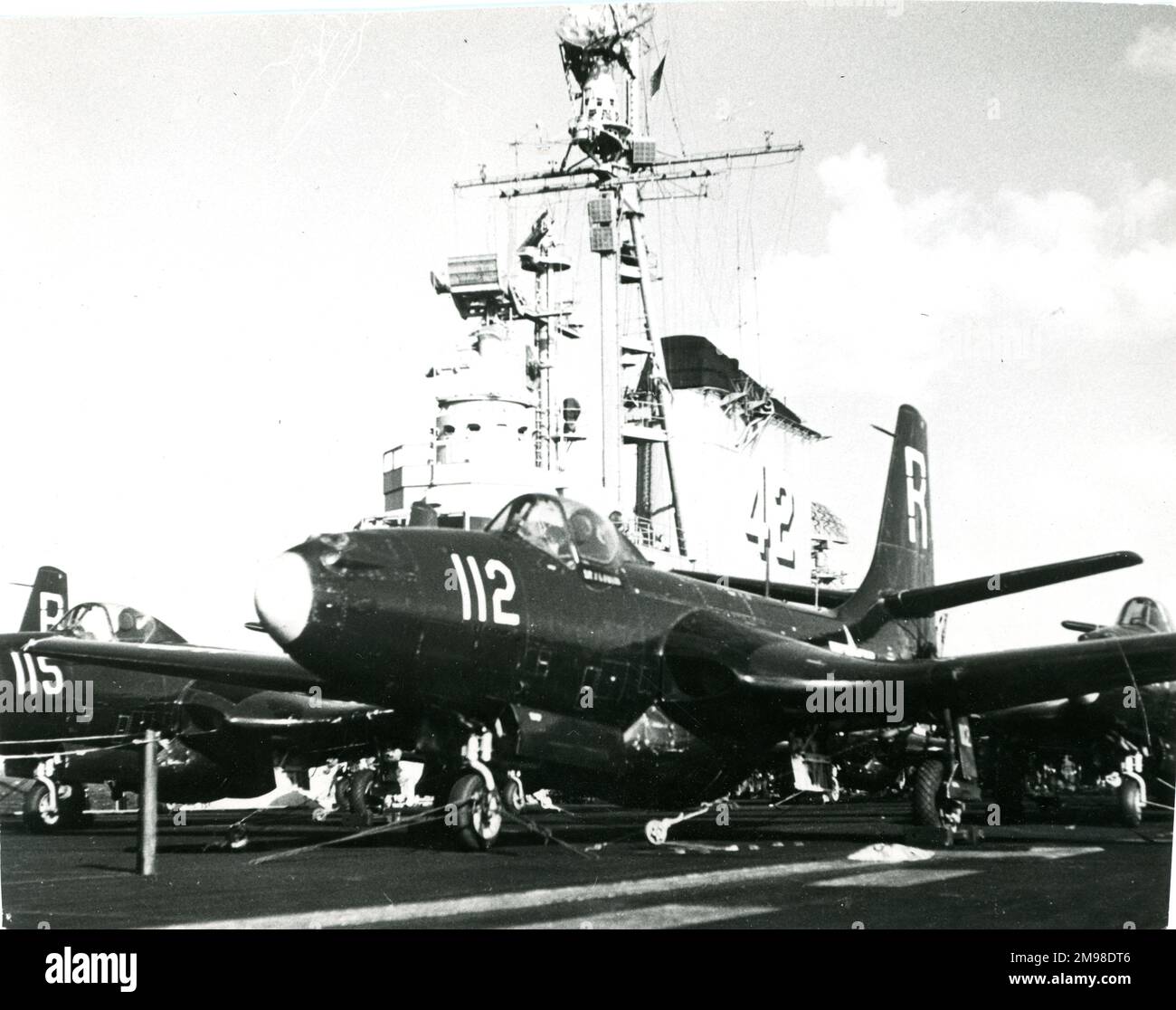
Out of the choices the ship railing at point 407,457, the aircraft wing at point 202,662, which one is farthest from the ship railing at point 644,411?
the aircraft wing at point 202,662

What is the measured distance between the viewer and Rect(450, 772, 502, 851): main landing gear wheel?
10750mm

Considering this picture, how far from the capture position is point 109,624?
16750mm

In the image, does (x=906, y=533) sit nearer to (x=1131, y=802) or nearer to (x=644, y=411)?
(x=1131, y=802)

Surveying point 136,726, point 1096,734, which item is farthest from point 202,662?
point 1096,734

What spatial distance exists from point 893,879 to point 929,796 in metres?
3.11

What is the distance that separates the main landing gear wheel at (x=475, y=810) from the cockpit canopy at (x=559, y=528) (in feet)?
7.41

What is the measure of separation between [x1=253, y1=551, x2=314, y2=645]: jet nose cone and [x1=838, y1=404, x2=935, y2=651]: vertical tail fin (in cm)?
957

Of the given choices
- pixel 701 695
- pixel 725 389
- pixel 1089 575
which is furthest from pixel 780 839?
pixel 725 389

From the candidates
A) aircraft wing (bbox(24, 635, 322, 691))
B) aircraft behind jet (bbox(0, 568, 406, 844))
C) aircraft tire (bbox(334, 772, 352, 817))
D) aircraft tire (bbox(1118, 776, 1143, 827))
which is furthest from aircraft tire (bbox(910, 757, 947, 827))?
aircraft tire (bbox(334, 772, 352, 817))

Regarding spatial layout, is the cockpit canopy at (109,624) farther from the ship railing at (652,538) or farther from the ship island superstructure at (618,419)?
the ship railing at (652,538)

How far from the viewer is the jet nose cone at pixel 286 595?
9266 mm

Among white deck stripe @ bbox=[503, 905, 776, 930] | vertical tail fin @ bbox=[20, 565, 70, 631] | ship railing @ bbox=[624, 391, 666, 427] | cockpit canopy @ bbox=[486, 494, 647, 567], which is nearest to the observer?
white deck stripe @ bbox=[503, 905, 776, 930]

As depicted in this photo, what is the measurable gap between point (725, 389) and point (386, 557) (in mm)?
38574

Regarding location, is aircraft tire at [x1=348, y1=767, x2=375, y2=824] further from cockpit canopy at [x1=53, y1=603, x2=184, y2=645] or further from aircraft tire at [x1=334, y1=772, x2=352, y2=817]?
cockpit canopy at [x1=53, y1=603, x2=184, y2=645]
